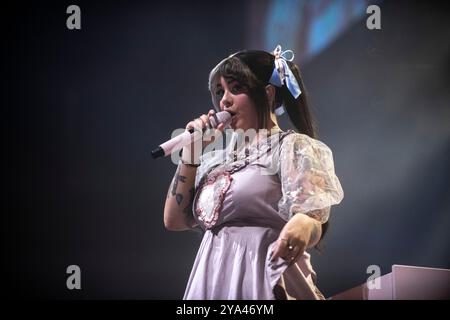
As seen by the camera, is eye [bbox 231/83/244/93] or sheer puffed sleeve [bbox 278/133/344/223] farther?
eye [bbox 231/83/244/93]

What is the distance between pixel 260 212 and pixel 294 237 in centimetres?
14

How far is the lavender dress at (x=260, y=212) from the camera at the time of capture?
4.83 ft

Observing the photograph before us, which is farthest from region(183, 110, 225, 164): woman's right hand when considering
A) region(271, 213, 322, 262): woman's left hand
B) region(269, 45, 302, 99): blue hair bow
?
region(271, 213, 322, 262): woman's left hand

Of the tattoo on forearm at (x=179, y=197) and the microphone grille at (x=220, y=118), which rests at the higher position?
the microphone grille at (x=220, y=118)

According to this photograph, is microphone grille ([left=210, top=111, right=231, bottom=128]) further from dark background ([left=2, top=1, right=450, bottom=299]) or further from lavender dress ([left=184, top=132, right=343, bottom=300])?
dark background ([left=2, top=1, right=450, bottom=299])

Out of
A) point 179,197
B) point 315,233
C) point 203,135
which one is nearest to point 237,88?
point 203,135

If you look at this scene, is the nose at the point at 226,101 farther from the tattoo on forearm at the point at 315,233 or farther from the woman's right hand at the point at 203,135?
the tattoo on forearm at the point at 315,233

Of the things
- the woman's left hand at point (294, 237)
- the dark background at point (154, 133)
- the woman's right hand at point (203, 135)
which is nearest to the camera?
the woman's left hand at point (294, 237)

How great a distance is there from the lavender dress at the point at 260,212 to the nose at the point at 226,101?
0.54ft

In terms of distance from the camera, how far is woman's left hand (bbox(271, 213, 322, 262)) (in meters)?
1.42

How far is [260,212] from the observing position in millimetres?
1522

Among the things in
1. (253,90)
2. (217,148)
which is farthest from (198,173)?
(253,90)

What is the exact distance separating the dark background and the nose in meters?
0.37

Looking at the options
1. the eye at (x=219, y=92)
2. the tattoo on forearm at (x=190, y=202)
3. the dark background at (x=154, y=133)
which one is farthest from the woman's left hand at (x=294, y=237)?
the dark background at (x=154, y=133)
